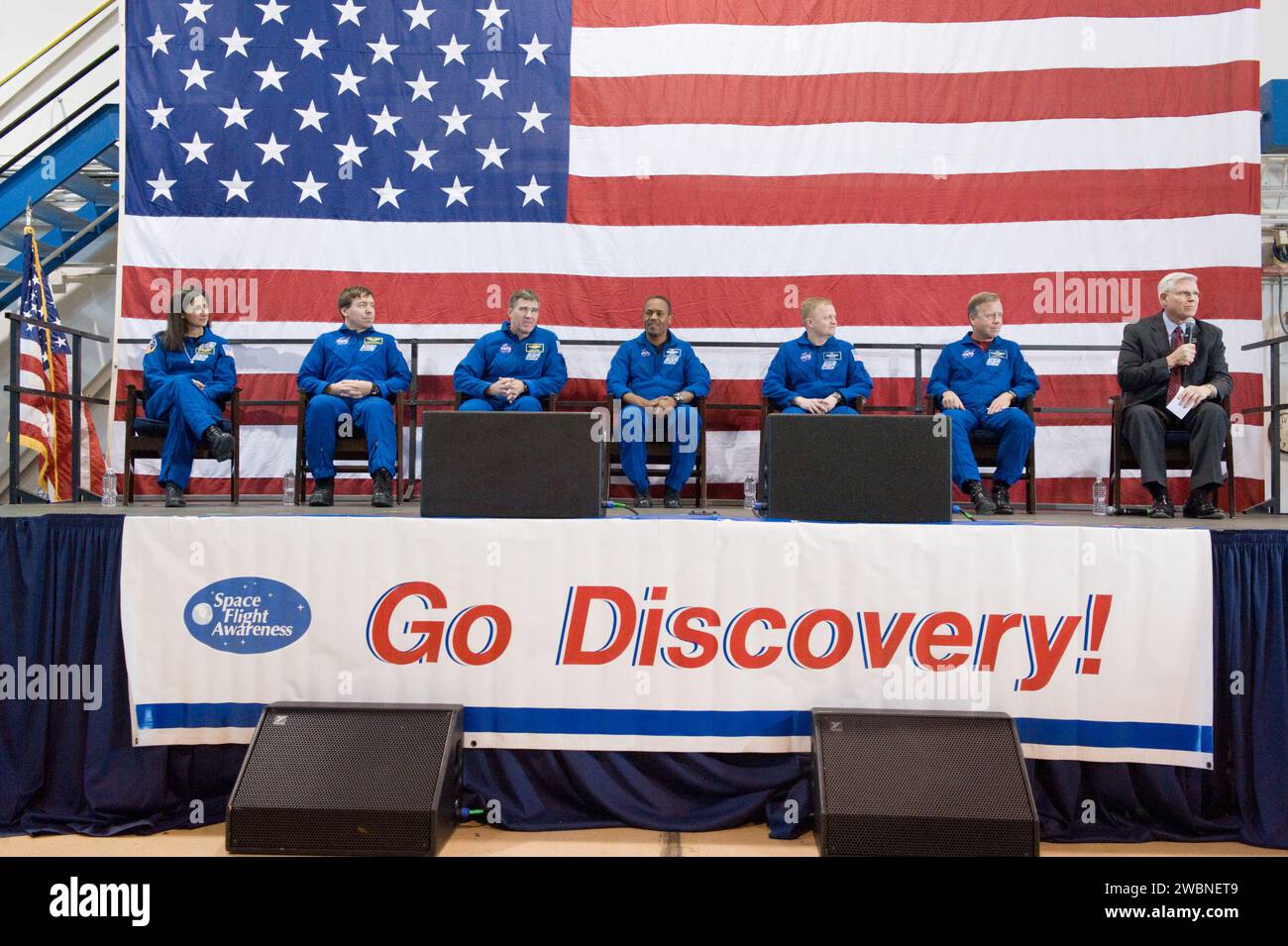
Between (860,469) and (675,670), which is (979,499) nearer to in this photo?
(860,469)

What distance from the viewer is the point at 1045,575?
7.81 feet

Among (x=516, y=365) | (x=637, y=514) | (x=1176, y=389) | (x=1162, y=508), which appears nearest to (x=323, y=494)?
(x=516, y=365)

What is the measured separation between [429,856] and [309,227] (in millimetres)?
3779

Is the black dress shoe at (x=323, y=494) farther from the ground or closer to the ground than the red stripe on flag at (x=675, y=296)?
closer to the ground

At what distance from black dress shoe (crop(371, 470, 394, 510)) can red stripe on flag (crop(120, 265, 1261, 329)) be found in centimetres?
132

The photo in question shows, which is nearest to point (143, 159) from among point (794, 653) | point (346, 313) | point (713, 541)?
point (346, 313)

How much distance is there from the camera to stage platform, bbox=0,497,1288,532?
2.63m

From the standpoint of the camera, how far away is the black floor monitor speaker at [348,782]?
83.3 inches

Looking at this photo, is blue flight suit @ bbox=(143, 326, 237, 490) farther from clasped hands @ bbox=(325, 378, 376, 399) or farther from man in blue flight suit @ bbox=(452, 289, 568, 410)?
man in blue flight suit @ bbox=(452, 289, 568, 410)

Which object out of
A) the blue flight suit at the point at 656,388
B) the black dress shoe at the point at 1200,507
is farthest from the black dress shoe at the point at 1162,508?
the blue flight suit at the point at 656,388

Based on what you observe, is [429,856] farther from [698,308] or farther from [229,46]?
[229,46]

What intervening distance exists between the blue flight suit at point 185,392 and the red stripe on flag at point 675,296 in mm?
783

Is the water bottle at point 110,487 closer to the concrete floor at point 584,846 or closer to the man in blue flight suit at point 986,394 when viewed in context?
the concrete floor at point 584,846

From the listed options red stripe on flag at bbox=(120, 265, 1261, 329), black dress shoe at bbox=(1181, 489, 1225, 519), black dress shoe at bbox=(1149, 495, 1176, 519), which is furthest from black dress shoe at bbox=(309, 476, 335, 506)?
black dress shoe at bbox=(1181, 489, 1225, 519)
